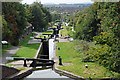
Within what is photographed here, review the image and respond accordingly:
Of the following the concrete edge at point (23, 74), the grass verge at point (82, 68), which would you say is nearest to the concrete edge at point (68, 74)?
the grass verge at point (82, 68)

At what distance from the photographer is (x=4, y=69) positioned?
2238 centimetres

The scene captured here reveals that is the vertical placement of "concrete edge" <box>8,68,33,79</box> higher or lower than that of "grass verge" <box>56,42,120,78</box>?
lower

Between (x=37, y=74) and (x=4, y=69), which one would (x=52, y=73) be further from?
(x=4, y=69)

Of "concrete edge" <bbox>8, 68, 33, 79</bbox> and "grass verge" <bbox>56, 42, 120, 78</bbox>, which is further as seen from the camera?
"concrete edge" <bbox>8, 68, 33, 79</bbox>

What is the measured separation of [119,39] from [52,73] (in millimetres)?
7724

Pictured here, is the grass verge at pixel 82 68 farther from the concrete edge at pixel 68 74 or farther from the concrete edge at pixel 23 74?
the concrete edge at pixel 23 74

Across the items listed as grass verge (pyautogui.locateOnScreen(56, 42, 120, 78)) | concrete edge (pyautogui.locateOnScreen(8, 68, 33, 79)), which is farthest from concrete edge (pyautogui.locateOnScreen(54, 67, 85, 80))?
concrete edge (pyautogui.locateOnScreen(8, 68, 33, 79))

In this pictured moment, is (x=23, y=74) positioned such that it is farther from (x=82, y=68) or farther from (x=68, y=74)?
(x=82, y=68)

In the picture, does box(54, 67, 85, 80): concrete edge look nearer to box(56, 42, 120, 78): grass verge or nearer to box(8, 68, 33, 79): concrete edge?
box(56, 42, 120, 78): grass verge

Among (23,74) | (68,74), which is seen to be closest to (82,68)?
(68,74)

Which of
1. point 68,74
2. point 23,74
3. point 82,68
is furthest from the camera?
point 82,68

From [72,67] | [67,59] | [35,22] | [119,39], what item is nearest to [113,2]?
[119,39]

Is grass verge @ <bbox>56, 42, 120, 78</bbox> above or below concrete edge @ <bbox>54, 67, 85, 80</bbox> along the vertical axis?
above

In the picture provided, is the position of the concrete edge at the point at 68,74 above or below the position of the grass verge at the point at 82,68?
below
